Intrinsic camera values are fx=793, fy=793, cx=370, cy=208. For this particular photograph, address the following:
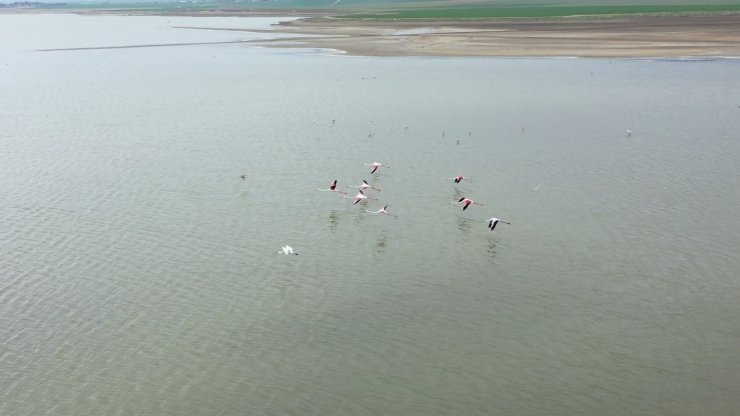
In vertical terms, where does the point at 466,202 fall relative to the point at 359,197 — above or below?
above

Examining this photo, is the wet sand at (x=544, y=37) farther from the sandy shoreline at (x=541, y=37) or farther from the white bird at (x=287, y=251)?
the white bird at (x=287, y=251)

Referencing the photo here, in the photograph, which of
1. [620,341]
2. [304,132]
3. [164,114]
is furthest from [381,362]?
[164,114]

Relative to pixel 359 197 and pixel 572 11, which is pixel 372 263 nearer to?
pixel 359 197

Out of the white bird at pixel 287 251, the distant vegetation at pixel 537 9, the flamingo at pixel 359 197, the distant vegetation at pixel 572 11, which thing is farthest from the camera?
the distant vegetation at pixel 537 9

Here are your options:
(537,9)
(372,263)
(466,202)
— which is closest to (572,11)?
(537,9)

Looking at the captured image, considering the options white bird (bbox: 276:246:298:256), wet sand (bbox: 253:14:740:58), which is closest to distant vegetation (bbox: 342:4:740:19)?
wet sand (bbox: 253:14:740:58)

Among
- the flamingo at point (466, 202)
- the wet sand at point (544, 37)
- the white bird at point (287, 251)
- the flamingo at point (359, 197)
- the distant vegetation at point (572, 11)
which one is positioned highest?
the distant vegetation at point (572, 11)

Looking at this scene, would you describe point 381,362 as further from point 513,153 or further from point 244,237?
point 513,153

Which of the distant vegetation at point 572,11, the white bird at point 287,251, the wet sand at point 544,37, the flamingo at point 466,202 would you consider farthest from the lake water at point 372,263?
the distant vegetation at point 572,11
